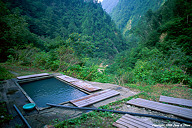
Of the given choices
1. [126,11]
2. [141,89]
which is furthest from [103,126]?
[126,11]

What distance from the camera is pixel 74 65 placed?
6914mm

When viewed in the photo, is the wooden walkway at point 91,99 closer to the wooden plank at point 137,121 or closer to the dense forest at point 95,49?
the wooden plank at point 137,121

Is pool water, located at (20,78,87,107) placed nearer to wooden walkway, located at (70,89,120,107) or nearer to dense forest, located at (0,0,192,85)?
wooden walkway, located at (70,89,120,107)

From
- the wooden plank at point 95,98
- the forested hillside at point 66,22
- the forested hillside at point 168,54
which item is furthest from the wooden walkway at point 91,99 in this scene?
the forested hillside at point 66,22

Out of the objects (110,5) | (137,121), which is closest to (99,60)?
(137,121)

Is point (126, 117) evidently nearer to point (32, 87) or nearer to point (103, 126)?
point (103, 126)

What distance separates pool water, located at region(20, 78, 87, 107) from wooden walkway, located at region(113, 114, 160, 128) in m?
1.90

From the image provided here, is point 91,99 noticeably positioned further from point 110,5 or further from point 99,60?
point 110,5

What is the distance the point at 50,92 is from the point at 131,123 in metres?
3.18

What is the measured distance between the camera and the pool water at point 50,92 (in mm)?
3501

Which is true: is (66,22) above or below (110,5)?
below

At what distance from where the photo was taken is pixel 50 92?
4.13 metres

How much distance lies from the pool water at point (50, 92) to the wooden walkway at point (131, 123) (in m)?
1.90

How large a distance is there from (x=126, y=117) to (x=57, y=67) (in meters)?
5.94
